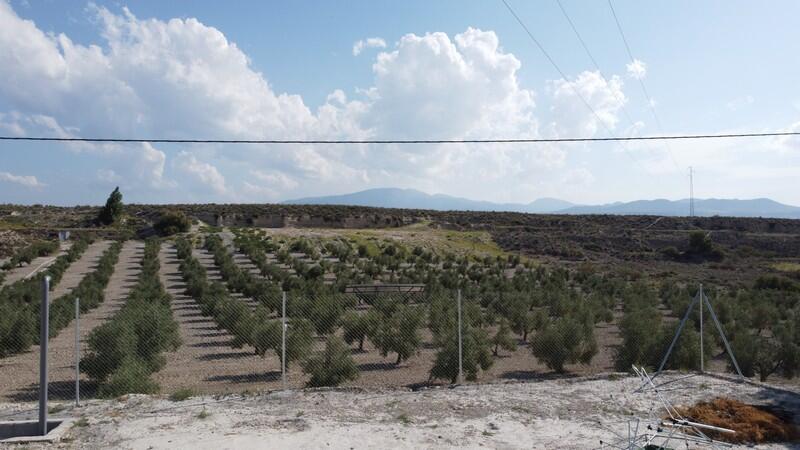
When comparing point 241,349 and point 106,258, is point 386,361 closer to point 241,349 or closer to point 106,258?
point 241,349

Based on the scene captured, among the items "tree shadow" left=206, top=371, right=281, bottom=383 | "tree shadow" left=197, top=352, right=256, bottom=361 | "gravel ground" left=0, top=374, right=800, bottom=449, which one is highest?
"gravel ground" left=0, top=374, right=800, bottom=449

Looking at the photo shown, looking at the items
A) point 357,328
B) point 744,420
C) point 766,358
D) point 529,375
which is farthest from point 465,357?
point 766,358

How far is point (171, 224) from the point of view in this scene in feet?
218

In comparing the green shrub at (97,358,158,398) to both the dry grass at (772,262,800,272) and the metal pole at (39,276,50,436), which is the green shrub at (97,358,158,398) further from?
the dry grass at (772,262,800,272)

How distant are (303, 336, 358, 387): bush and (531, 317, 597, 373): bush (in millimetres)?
5553

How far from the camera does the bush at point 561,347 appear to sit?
17.5m

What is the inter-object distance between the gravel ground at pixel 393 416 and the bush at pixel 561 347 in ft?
16.0

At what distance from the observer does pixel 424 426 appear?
977cm

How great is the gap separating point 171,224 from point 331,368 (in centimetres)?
5644

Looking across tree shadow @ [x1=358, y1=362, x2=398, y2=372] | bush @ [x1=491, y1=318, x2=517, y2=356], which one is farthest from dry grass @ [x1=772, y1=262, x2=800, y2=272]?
tree shadow @ [x1=358, y1=362, x2=398, y2=372]

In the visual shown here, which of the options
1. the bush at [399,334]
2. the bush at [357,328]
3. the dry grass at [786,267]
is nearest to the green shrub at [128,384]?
the bush at [399,334]

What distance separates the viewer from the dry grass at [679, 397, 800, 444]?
9305mm

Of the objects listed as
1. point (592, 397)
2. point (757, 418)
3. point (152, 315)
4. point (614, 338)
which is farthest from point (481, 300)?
point (757, 418)

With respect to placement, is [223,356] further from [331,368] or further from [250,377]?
[331,368]
